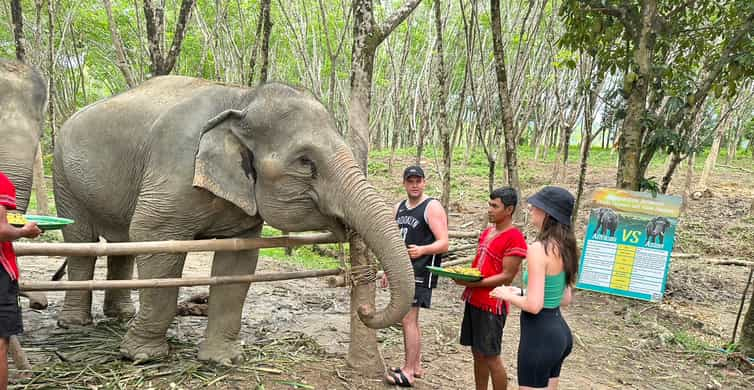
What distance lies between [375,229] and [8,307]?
211 cm

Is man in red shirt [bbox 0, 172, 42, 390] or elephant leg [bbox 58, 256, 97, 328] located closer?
man in red shirt [bbox 0, 172, 42, 390]

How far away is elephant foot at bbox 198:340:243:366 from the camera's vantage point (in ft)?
14.0

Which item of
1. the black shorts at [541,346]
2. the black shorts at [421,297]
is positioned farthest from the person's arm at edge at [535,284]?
the black shorts at [421,297]

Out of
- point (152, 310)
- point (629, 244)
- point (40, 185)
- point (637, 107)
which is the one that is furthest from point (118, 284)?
point (40, 185)

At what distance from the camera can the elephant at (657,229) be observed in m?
6.57

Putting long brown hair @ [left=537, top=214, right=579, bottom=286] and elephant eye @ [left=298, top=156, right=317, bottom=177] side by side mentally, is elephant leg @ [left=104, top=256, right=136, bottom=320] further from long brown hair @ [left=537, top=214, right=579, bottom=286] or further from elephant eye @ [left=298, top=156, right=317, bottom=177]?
long brown hair @ [left=537, top=214, right=579, bottom=286]

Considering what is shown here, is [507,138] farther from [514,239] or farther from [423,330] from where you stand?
[514,239]

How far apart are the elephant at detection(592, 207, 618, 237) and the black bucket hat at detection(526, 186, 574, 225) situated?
418cm

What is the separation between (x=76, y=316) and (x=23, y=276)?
261 cm

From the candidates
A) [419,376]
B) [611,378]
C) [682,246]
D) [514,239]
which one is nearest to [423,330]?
[419,376]

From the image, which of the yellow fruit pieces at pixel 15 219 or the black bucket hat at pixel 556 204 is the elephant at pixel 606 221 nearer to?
the black bucket hat at pixel 556 204

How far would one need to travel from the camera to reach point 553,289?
118 inches

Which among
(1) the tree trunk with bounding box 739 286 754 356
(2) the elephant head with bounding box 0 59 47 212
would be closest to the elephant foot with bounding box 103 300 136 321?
(2) the elephant head with bounding box 0 59 47 212

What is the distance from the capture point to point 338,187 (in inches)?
145
